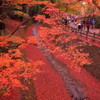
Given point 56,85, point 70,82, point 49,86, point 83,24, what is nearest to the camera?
point 49,86

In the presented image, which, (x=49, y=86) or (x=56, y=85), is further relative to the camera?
(x=56, y=85)

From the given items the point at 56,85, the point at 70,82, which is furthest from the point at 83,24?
the point at 56,85

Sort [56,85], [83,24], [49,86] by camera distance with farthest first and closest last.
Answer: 1. [83,24]
2. [56,85]
3. [49,86]

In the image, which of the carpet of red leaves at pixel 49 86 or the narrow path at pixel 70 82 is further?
the narrow path at pixel 70 82

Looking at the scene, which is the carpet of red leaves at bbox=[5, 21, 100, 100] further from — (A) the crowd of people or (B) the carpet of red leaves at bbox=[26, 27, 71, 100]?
(A) the crowd of people

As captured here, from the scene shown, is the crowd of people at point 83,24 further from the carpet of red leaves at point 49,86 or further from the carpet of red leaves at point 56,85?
the carpet of red leaves at point 49,86

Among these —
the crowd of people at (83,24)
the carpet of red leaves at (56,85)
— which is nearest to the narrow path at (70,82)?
the carpet of red leaves at (56,85)

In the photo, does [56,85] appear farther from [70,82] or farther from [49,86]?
[70,82]

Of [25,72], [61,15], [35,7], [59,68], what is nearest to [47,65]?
[59,68]

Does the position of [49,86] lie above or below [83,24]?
below

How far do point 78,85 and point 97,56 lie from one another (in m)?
3.76

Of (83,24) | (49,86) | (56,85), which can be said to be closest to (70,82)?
(56,85)

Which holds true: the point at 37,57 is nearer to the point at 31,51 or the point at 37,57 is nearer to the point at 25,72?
the point at 31,51

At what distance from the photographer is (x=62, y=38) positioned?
22.9 meters
